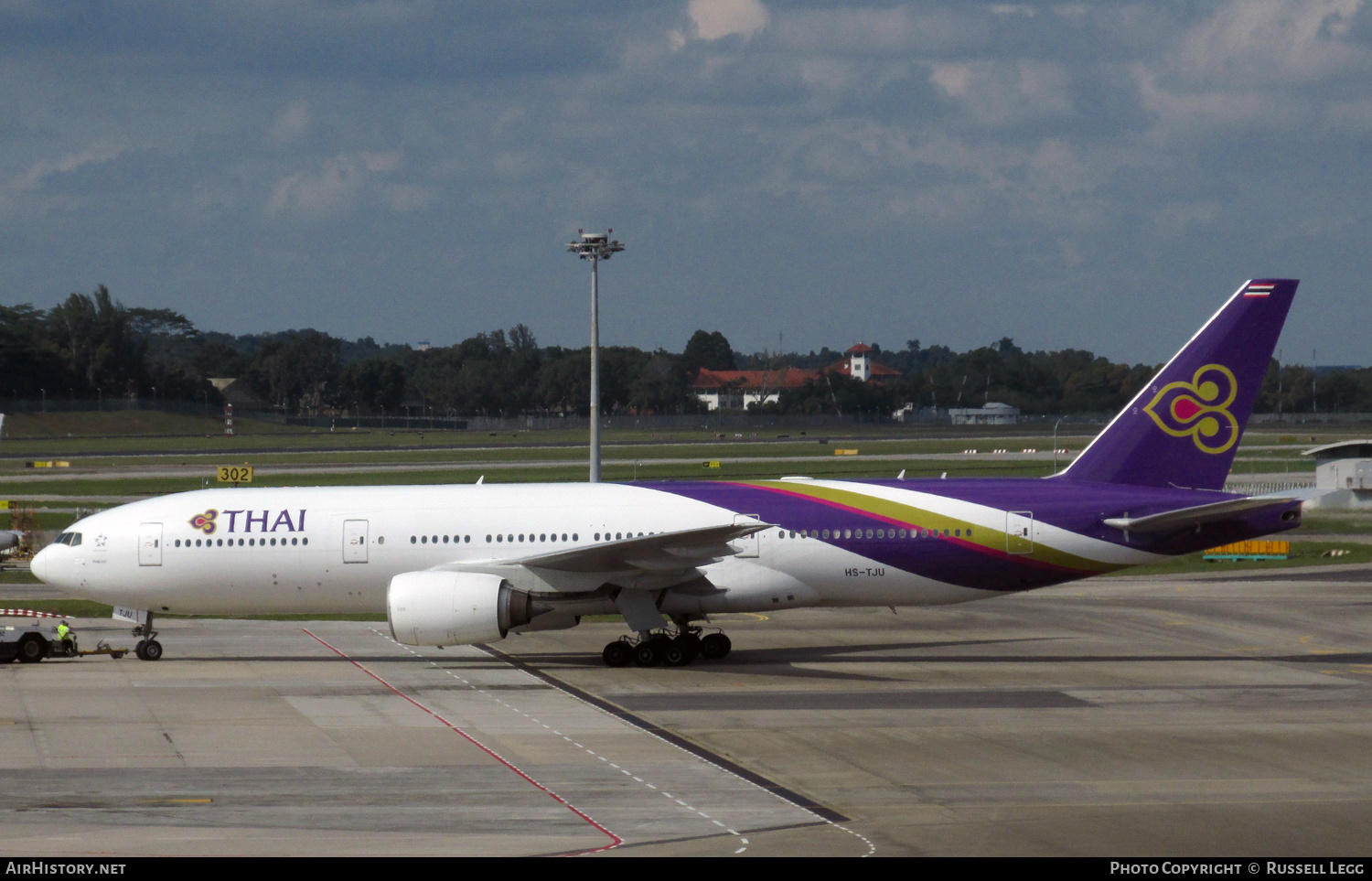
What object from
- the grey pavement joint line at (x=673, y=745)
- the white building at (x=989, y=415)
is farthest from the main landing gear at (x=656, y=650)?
the white building at (x=989, y=415)

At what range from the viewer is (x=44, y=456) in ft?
395

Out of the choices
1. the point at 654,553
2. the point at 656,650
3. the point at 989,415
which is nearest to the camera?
the point at 654,553

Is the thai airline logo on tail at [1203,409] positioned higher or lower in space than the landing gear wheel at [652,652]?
higher

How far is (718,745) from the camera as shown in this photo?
21391 millimetres

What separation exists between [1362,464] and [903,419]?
127616mm

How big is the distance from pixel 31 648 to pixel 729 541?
1450 cm

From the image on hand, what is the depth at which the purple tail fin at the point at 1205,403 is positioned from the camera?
3014cm

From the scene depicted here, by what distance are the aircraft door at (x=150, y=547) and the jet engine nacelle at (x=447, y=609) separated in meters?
5.83

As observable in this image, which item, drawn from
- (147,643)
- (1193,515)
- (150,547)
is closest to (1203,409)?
(1193,515)

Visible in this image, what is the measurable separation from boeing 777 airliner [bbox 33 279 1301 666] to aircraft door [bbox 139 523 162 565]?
0.03 metres

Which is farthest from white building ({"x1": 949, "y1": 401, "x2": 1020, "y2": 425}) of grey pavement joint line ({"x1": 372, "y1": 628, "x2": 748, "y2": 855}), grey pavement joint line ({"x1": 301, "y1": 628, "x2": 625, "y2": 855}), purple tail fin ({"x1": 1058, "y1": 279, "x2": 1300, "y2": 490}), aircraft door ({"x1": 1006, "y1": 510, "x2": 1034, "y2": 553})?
grey pavement joint line ({"x1": 301, "y1": 628, "x2": 625, "y2": 855})

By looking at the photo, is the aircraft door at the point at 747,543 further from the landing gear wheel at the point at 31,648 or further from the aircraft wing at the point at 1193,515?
the landing gear wheel at the point at 31,648

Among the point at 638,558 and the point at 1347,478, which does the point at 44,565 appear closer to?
the point at 638,558

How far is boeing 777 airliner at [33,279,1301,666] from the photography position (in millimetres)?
29047
